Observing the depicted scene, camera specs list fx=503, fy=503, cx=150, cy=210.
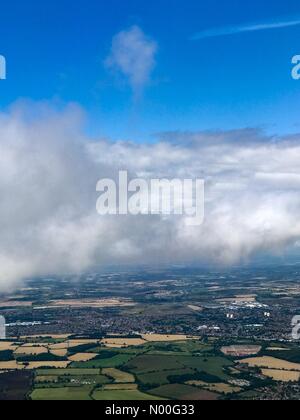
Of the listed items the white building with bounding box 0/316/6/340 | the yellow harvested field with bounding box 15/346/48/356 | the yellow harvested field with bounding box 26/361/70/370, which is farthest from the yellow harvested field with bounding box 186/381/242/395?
the white building with bounding box 0/316/6/340

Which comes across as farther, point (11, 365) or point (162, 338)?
point (162, 338)

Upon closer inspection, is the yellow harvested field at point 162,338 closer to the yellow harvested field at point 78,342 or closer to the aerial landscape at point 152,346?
the aerial landscape at point 152,346

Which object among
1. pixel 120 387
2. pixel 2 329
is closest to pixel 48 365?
pixel 120 387

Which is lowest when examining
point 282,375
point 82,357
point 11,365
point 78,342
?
point 78,342

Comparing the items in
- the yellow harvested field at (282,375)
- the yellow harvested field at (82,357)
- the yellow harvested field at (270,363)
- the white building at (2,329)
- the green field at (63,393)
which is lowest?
the white building at (2,329)

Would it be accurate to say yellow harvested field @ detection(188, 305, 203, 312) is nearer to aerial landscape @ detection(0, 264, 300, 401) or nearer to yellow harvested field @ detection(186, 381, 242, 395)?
aerial landscape @ detection(0, 264, 300, 401)

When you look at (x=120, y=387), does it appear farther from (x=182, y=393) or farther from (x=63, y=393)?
(x=182, y=393)

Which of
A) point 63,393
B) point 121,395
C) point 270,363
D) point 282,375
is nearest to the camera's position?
point 121,395

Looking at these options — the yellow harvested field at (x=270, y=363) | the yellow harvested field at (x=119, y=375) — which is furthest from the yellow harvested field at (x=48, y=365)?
the yellow harvested field at (x=270, y=363)
